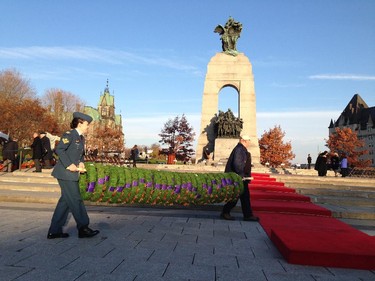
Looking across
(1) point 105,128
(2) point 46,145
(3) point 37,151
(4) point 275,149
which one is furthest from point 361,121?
(3) point 37,151

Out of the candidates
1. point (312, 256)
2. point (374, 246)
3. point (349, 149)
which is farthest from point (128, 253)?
point (349, 149)

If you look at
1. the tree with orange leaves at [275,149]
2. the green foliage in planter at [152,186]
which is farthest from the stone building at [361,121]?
the green foliage in planter at [152,186]

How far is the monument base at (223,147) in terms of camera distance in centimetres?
2309

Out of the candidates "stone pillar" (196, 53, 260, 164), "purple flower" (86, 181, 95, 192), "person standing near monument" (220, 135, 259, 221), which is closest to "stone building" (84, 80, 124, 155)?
"stone pillar" (196, 53, 260, 164)

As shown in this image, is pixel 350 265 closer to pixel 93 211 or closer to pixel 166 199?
pixel 166 199

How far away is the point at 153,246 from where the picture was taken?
4.38 metres

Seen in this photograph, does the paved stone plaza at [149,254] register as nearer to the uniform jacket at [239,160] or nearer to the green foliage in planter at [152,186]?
the green foliage in planter at [152,186]

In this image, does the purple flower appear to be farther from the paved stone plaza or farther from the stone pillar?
the stone pillar

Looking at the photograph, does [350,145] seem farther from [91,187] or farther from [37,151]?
[91,187]

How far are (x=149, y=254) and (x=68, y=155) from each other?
6.52 feet

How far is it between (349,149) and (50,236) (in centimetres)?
6872

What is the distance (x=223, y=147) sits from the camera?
23.3 meters

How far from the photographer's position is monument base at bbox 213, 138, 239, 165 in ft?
75.8

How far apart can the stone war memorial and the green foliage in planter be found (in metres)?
17.8
